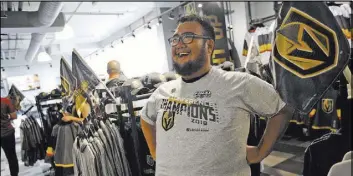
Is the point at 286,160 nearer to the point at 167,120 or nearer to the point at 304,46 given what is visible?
the point at 167,120

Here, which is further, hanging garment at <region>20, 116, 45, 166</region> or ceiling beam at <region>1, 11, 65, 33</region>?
ceiling beam at <region>1, 11, 65, 33</region>

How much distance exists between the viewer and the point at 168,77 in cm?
266

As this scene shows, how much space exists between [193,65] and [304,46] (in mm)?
599

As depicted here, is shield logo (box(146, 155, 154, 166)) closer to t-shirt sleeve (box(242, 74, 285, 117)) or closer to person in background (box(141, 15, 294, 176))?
person in background (box(141, 15, 294, 176))

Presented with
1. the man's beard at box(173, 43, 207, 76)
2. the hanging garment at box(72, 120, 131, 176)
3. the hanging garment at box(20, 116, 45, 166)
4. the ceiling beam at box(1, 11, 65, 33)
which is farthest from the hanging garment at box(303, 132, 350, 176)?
the ceiling beam at box(1, 11, 65, 33)

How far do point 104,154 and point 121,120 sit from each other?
0.29m

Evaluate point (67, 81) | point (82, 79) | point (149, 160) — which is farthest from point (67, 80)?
point (149, 160)

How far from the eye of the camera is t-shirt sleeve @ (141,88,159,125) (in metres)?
1.62

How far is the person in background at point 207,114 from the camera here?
1286 millimetres

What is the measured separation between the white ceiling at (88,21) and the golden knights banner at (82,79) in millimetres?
5270

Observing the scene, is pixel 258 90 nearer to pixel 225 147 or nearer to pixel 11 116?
pixel 225 147

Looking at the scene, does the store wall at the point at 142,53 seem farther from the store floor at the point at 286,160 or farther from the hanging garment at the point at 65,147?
the hanging garment at the point at 65,147

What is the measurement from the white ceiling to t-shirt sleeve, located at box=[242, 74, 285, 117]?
6603 millimetres

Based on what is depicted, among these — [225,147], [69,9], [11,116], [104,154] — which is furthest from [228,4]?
[225,147]
